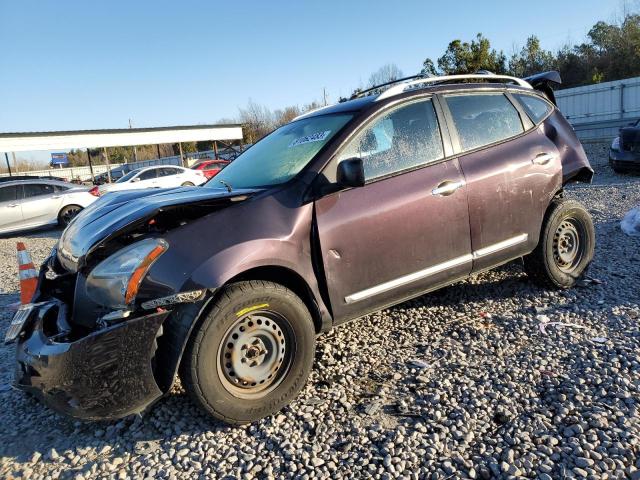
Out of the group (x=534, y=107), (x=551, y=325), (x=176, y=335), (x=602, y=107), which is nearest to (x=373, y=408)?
(x=176, y=335)

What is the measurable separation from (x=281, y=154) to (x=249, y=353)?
161 centimetres

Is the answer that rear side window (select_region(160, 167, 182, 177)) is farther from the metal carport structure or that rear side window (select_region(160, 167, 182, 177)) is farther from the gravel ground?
the gravel ground

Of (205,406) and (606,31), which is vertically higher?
(606,31)

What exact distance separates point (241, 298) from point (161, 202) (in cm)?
74

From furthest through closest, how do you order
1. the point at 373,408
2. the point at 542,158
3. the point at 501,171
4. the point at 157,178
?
the point at 157,178
the point at 542,158
the point at 501,171
the point at 373,408

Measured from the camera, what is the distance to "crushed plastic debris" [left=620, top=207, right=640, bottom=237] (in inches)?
246

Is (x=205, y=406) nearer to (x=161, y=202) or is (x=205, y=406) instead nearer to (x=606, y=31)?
(x=161, y=202)

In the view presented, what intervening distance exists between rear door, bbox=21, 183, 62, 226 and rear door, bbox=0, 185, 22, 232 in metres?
0.15

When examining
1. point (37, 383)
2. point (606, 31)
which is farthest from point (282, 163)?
point (606, 31)

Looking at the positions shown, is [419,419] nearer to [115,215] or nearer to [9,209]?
[115,215]

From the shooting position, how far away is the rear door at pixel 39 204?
479 inches

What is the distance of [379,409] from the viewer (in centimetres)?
279

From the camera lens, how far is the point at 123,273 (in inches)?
97.2

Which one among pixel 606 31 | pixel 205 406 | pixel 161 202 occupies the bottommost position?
pixel 205 406
